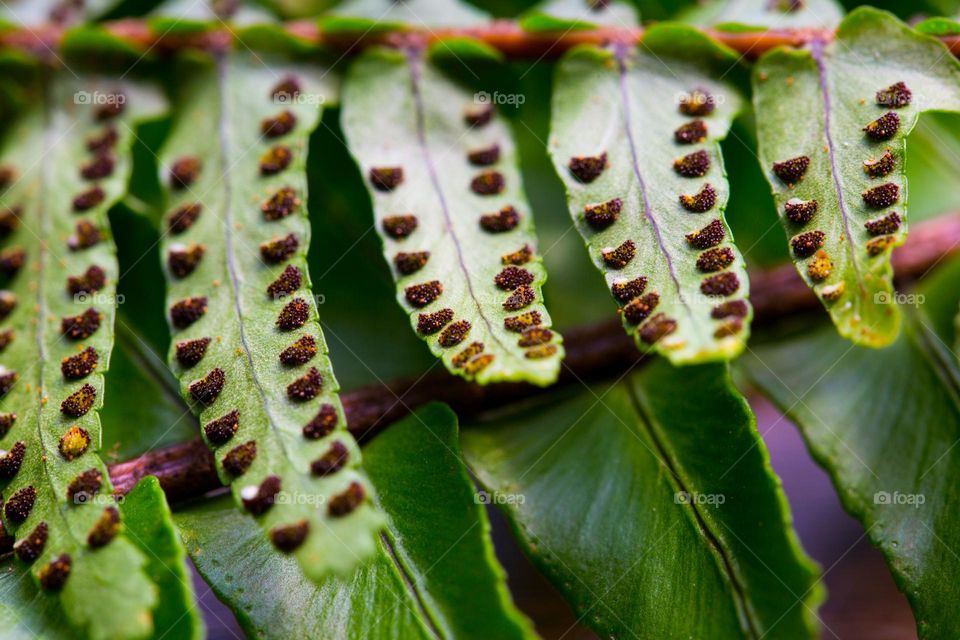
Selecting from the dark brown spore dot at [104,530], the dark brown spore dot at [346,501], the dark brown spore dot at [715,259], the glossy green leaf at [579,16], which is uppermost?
the glossy green leaf at [579,16]

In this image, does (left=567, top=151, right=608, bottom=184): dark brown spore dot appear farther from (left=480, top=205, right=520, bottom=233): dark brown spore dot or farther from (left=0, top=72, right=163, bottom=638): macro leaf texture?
(left=0, top=72, right=163, bottom=638): macro leaf texture

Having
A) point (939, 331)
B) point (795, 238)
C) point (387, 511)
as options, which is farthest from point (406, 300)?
point (939, 331)

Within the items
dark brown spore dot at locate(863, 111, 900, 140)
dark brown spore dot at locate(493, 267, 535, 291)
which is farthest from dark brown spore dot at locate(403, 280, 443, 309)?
dark brown spore dot at locate(863, 111, 900, 140)

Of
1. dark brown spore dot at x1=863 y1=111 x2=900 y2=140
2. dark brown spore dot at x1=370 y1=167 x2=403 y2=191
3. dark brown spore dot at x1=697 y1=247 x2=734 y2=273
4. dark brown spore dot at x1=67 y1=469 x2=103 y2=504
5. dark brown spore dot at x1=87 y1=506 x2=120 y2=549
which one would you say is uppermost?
dark brown spore dot at x1=370 y1=167 x2=403 y2=191

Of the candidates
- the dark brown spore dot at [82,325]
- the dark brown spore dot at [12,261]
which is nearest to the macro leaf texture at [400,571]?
the dark brown spore dot at [82,325]

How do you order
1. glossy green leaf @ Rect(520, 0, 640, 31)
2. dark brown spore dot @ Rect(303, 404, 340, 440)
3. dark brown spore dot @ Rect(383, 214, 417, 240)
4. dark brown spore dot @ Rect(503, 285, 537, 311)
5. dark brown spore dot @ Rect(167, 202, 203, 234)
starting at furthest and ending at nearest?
glossy green leaf @ Rect(520, 0, 640, 31)
dark brown spore dot @ Rect(167, 202, 203, 234)
dark brown spore dot @ Rect(383, 214, 417, 240)
dark brown spore dot @ Rect(503, 285, 537, 311)
dark brown spore dot @ Rect(303, 404, 340, 440)

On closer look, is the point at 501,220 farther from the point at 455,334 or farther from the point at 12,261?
the point at 12,261

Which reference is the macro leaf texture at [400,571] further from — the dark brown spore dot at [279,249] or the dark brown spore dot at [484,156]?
the dark brown spore dot at [484,156]
